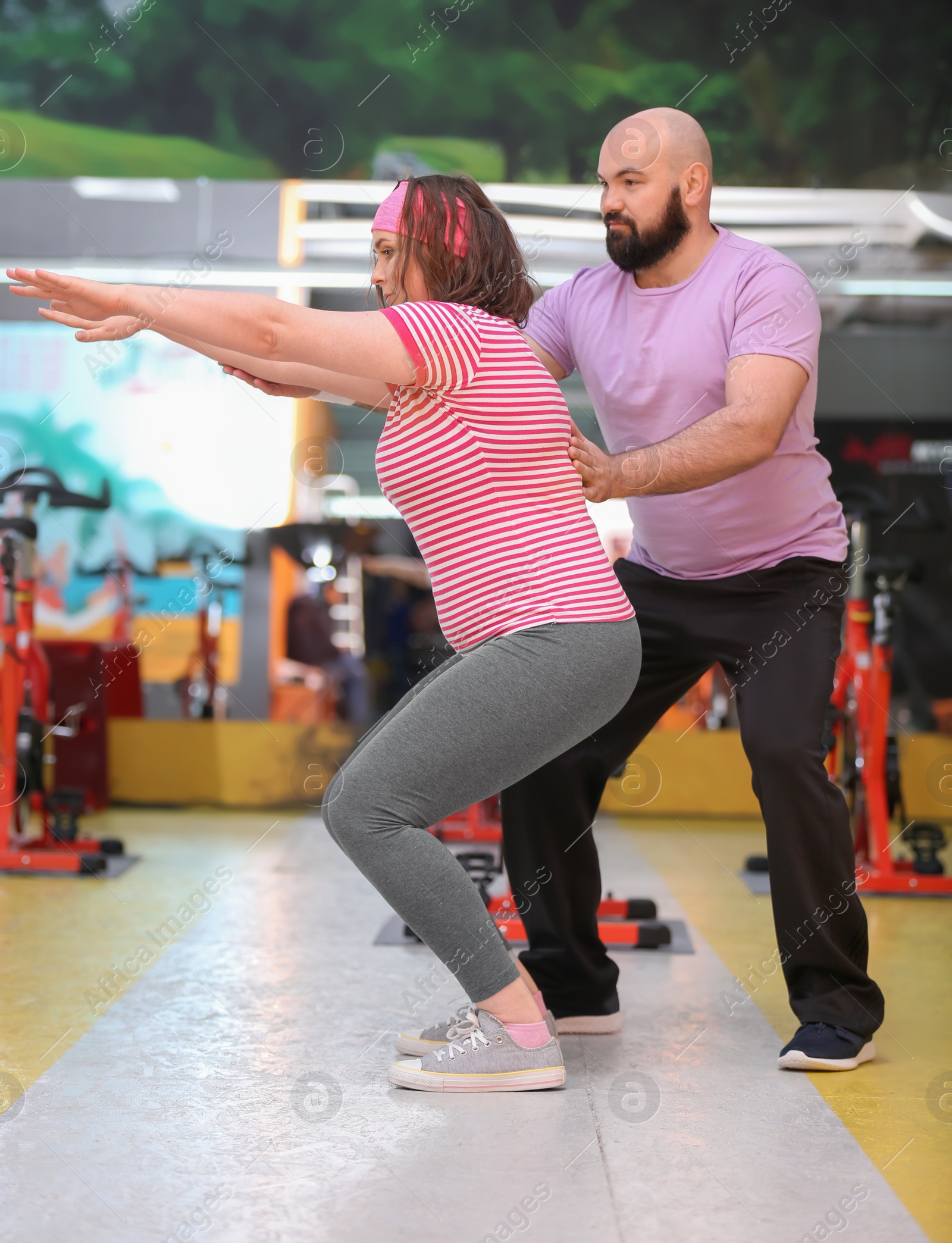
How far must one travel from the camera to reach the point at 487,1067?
1.90 meters

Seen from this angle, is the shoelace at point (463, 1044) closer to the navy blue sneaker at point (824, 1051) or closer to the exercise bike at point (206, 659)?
the navy blue sneaker at point (824, 1051)

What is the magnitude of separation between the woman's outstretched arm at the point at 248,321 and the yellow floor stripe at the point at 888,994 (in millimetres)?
1266

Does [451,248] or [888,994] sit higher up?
[451,248]

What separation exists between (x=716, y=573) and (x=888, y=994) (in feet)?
3.38

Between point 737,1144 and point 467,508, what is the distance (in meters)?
0.96

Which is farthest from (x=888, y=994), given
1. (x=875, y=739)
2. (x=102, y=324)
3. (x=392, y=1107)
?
(x=102, y=324)

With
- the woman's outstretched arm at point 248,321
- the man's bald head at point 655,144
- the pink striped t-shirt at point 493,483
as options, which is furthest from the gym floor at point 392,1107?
the man's bald head at point 655,144

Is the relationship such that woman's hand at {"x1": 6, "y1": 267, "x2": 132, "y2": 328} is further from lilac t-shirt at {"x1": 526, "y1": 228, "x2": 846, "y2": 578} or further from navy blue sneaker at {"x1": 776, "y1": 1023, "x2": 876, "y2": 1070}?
navy blue sneaker at {"x1": 776, "y1": 1023, "x2": 876, "y2": 1070}

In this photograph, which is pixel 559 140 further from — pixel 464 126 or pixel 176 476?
pixel 176 476

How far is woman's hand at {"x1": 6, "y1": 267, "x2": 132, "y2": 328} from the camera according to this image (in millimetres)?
1596

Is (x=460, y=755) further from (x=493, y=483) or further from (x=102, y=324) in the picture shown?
(x=102, y=324)

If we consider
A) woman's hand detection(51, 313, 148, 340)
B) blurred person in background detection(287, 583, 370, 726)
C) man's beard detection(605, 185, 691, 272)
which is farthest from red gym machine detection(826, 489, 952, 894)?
woman's hand detection(51, 313, 148, 340)

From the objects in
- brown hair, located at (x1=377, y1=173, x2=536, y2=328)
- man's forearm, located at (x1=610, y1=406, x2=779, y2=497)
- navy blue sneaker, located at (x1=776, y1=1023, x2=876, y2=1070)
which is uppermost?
brown hair, located at (x1=377, y1=173, x2=536, y2=328)

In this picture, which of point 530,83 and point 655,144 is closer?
point 655,144
